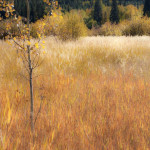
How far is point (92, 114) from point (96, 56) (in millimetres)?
3657

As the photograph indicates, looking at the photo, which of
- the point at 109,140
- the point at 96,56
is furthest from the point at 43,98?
the point at 96,56

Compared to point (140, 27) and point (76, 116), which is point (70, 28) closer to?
point (140, 27)

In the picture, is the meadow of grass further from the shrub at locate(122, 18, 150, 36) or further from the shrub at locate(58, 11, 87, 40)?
the shrub at locate(122, 18, 150, 36)

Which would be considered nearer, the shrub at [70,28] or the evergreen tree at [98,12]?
the shrub at [70,28]

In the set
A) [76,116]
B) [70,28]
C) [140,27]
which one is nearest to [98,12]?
[140,27]

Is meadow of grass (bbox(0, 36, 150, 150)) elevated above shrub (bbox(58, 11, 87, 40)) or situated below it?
below

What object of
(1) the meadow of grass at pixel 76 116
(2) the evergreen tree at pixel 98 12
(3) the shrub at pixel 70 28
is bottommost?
(1) the meadow of grass at pixel 76 116

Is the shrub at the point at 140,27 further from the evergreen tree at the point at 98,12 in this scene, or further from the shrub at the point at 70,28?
the evergreen tree at the point at 98,12

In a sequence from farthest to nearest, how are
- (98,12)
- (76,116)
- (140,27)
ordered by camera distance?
(98,12), (140,27), (76,116)

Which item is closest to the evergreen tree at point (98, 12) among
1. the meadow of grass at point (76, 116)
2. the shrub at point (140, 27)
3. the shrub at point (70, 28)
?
the shrub at point (140, 27)

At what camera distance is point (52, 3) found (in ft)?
5.61

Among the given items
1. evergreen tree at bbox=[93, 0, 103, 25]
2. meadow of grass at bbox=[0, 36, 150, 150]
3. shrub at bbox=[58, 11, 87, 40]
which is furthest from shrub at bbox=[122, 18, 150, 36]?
evergreen tree at bbox=[93, 0, 103, 25]

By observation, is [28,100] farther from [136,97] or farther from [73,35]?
[73,35]

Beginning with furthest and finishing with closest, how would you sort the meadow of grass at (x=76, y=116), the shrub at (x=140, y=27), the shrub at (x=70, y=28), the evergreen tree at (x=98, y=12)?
the evergreen tree at (x=98, y=12) → the shrub at (x=140, y=27) → the shrub at (x=70, y=28) → the meadow of grass at (x=76, y=116)
